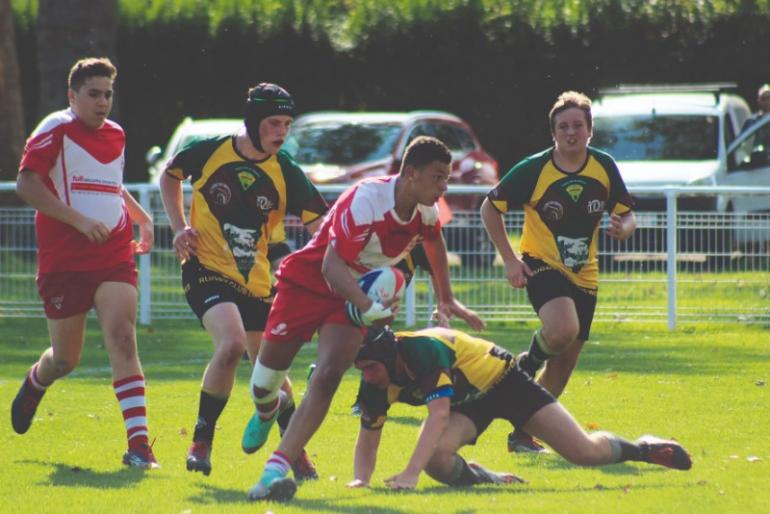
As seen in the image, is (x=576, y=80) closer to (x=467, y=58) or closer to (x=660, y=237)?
(x=467, y=58)

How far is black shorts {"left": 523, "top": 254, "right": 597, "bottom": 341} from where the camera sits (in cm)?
950

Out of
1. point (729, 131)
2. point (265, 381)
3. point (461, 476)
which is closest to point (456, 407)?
point (461, 476)

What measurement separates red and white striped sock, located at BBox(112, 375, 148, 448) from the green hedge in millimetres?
20751

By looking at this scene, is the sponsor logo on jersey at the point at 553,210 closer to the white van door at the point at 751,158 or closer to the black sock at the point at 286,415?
the black sock at the point at 286,415

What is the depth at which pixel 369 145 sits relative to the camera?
2291cm

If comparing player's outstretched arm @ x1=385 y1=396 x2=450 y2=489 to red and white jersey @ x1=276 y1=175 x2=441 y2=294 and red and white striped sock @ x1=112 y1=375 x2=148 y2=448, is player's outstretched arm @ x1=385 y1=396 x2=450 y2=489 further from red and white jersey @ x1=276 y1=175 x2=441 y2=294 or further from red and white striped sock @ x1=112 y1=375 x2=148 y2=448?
red and white striped sock @ x1=112 y1=375 x2=148 y2=448

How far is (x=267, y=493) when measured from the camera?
7.66 m

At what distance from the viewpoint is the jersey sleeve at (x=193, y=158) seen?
896 cm

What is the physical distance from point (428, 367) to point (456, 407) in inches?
19.4

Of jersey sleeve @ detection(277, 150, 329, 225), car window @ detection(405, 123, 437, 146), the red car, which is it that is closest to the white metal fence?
the red car

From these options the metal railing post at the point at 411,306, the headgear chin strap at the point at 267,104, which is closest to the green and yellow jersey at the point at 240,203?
the headgear chin strap at the point at 267,104

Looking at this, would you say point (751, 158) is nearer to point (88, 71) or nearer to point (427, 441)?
point (88, 71)

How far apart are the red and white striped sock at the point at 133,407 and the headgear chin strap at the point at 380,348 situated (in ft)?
5.31

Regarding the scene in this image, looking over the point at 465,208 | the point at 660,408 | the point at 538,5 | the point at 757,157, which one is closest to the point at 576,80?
the point at 538,5
